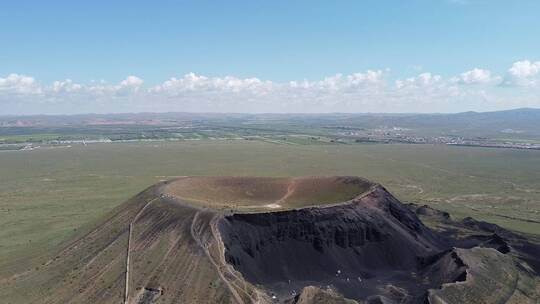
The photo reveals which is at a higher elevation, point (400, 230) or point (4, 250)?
point (400, 230)

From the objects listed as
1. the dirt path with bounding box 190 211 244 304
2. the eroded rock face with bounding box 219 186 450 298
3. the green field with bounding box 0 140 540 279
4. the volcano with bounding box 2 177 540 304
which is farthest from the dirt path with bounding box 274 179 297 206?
the green field with bounding box 0 140 540 279

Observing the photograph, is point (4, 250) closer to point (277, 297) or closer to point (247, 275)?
point (247, 275)

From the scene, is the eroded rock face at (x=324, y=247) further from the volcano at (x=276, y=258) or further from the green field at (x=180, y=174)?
the green field at (x=180, y=174)

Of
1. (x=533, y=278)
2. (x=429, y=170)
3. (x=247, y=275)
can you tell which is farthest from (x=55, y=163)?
(x=533, y=278)

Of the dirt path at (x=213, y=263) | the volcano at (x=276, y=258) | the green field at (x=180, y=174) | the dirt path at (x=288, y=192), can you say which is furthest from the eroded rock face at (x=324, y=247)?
the green field at (x=180, y=174)

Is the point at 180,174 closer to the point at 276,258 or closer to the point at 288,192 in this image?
the point at 288,192

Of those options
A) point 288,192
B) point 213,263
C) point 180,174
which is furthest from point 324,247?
point 180,174

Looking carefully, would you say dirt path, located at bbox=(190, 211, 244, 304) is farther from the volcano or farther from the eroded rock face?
the eroded rock face
